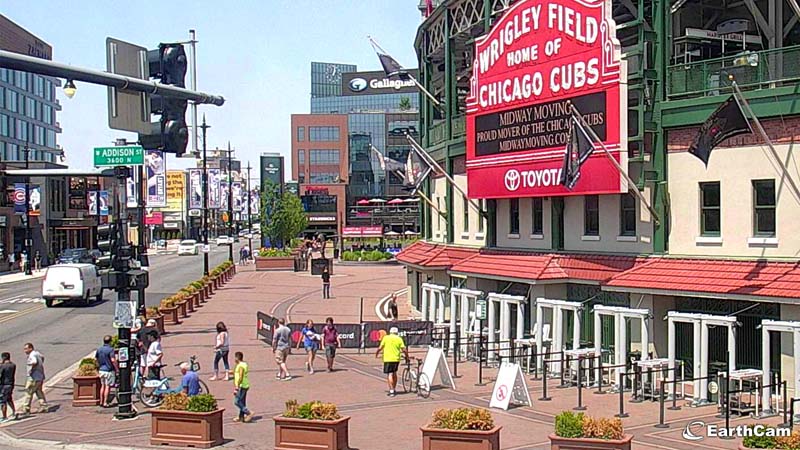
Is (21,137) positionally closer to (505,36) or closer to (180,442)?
(505,36)

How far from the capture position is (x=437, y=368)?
2591 cm

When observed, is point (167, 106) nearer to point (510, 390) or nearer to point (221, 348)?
point (510, 390)

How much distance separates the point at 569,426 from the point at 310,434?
4.73 m

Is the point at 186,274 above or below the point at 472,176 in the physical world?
below

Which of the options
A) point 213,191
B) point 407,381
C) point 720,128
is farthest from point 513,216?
point 213,191

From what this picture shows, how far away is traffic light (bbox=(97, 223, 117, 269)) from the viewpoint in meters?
22.5

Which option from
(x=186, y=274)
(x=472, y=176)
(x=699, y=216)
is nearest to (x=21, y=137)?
(x=186, y=274)

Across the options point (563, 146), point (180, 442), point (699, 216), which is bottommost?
point (180, 442)

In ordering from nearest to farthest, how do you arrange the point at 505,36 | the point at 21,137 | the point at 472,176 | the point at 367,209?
the point at 505,36
the point at 472,176
the point at 21,137
the point at 367,209

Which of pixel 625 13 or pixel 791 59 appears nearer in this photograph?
pixel 791 59

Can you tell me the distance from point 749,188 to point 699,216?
5.85 feet

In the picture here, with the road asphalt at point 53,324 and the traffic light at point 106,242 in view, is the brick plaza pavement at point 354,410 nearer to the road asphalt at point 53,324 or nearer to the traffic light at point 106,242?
the road asphalt at point 53,324

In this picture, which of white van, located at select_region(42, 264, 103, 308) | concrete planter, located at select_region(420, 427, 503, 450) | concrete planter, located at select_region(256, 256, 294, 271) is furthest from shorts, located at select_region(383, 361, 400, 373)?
concrete planter, located at select_region(256, 256, 294, 271)

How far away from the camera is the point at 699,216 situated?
25516 mm
